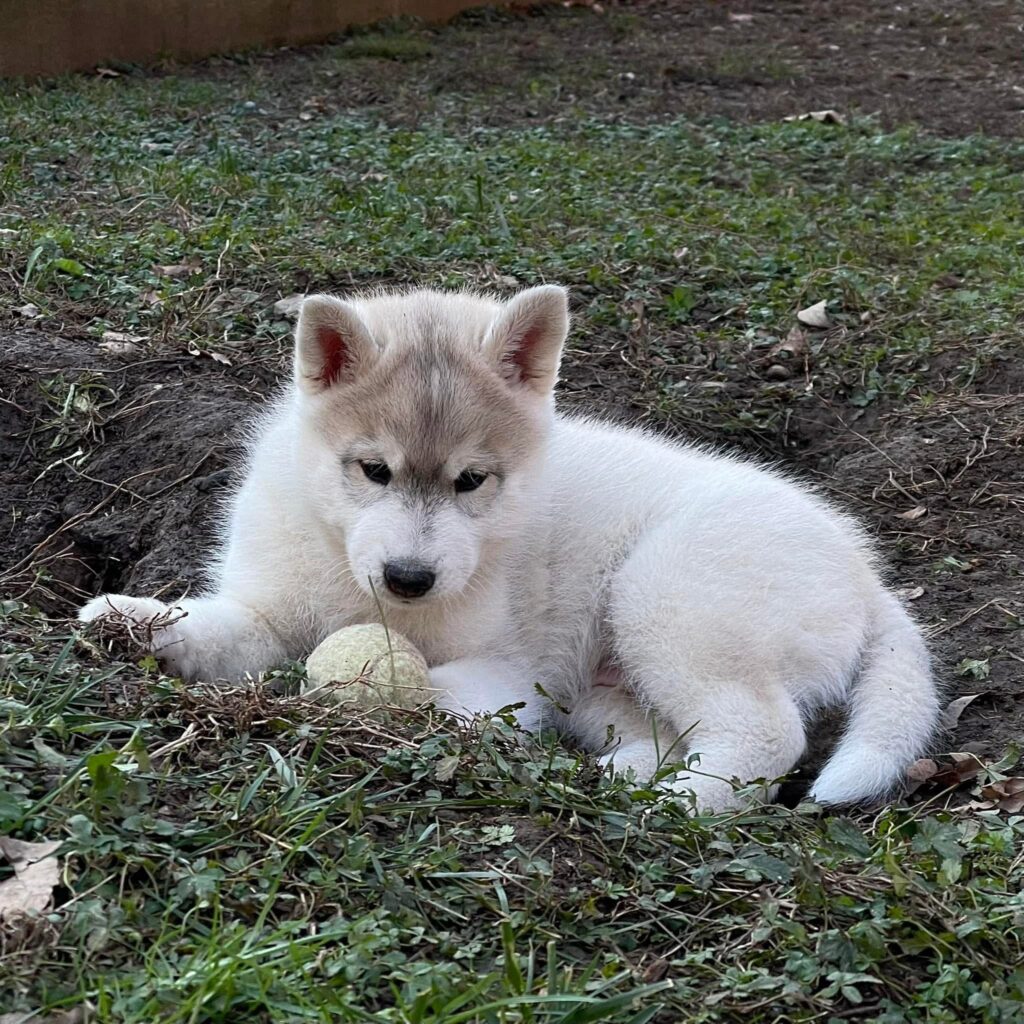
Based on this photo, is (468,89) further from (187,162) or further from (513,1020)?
(513,1020)

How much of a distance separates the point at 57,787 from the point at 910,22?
42.3 ft

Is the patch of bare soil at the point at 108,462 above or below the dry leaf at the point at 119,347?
below

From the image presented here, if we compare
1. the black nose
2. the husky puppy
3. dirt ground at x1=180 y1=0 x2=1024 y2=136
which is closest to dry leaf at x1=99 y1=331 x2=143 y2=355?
the husky puppy

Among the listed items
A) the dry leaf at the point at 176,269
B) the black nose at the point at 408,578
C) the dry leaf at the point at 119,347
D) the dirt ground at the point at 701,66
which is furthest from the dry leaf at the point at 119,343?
the dirt ground at the point at 701,66

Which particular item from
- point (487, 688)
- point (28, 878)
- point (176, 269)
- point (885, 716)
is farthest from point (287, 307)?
point (28, 878)

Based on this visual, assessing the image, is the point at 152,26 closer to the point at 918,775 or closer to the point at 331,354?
the point at 331,354

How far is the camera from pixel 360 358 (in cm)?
404

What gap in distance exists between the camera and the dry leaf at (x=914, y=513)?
16.9 feet

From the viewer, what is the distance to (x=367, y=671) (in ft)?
11.9

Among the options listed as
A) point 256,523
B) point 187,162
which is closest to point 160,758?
point 256,523

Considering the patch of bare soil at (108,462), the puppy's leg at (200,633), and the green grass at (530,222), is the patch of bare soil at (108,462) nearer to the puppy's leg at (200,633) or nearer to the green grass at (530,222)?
the green grass at (530,222)

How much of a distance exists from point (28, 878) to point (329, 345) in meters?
1.97

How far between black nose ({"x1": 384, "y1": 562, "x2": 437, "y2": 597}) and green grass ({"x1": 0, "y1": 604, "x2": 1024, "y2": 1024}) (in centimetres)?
43

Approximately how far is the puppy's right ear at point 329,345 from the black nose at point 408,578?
0.68 m
